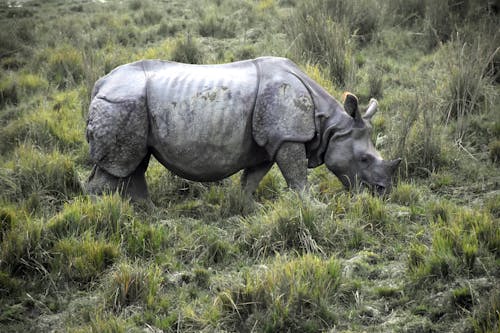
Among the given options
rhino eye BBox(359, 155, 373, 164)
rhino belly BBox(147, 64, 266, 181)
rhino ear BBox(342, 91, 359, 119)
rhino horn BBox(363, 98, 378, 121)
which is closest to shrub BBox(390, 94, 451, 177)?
rhino horn BBox(363, 98, 378, 121)

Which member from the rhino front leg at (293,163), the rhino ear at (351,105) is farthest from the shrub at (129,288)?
the rhino ear at (351,105)

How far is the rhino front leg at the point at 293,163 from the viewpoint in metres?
5.65

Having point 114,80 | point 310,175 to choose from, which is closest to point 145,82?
point 114,80

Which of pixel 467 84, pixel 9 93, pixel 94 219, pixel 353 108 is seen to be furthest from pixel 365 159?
pixel 9 93

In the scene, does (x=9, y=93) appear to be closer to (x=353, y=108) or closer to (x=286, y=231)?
(x=353, y=108)

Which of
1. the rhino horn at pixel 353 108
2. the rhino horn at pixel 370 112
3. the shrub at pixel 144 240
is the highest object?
the rhino horn at pixel 353 108

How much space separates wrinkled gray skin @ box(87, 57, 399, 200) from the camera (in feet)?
18.5

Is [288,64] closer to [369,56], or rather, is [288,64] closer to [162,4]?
[369,56]

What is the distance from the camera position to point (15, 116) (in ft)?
28.4

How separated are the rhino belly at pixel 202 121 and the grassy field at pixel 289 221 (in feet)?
1.36

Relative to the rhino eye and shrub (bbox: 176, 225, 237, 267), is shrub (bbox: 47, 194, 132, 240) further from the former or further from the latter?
the rhino eye

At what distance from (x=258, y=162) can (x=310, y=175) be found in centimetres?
101

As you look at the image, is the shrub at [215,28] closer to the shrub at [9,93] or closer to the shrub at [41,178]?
the shrub at [9,93]

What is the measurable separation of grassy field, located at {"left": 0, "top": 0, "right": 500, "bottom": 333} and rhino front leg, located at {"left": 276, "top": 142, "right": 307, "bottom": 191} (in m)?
0.14
